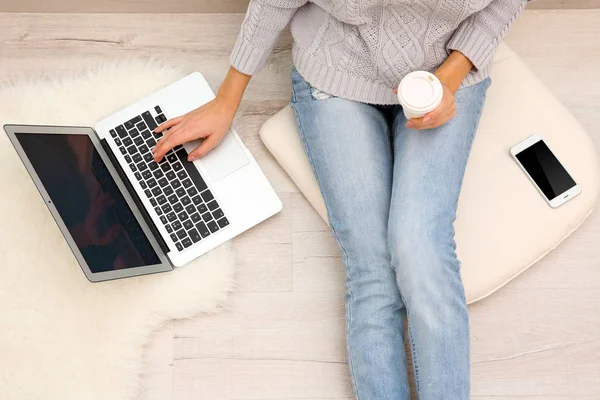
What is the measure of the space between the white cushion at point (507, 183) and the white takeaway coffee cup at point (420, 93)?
0.31 metres

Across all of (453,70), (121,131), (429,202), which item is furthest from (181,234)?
(453,70)

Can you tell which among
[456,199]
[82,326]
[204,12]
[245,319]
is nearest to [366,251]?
[456,199]

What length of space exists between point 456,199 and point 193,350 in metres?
0.59

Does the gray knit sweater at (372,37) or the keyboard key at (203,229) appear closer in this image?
the gray knit sweater at (372,37)

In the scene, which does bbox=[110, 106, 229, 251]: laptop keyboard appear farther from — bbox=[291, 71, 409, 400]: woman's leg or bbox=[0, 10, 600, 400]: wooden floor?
bbox=[291, 71, 409, 400]: woman's leg

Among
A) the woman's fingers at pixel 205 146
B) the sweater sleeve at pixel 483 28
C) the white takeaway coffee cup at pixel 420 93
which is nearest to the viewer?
the white takeaway coffee cup at pixel 420 93

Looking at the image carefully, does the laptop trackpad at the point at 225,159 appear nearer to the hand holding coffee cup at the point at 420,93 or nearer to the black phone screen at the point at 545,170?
the hand holding coffee cup at the point at 420,93

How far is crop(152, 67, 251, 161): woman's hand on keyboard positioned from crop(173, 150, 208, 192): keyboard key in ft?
0.17

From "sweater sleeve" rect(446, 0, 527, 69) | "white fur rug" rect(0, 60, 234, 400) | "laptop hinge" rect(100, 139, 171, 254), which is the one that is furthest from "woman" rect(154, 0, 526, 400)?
"white fur rug" rect(0, 60, 234, 400)

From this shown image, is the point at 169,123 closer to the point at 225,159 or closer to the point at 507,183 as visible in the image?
the point at 225,159

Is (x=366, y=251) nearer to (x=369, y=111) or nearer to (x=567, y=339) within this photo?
(x=369, y=111)

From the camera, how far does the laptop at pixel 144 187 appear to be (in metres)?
1.05

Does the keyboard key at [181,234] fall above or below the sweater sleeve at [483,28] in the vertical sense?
below

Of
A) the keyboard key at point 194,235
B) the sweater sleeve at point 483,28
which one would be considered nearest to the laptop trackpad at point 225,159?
the keyboard key at point 194,235
